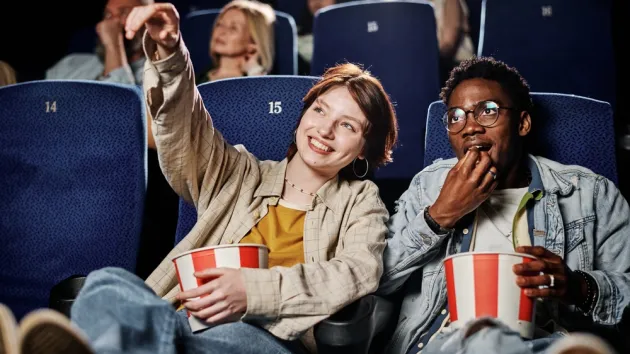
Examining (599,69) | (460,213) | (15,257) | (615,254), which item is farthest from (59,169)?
(599,69)

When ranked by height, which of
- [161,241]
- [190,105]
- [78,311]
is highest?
[190,105]

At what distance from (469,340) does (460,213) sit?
436 mm

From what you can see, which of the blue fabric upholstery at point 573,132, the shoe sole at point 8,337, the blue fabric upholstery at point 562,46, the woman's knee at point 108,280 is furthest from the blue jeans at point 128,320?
the blue fabric upholstery at point 562,46

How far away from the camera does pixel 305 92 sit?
1.97 metres

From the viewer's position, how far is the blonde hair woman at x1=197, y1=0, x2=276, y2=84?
301cm

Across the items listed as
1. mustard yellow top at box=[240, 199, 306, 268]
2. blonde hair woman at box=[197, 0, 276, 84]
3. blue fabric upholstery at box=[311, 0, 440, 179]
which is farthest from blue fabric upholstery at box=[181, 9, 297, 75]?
mustard yellow top at box=[240, 199, 306, 268]

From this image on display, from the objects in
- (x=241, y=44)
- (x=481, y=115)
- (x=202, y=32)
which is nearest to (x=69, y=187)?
(x=481, y=115)

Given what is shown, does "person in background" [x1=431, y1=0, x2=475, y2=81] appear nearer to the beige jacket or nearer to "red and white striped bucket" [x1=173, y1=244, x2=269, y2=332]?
the beige jacket

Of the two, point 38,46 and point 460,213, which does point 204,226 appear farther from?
point 38,46

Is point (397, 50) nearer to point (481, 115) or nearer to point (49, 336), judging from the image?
point (481, 115)

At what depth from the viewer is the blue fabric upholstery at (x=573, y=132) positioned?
1.91 metres

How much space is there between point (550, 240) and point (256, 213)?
64cm

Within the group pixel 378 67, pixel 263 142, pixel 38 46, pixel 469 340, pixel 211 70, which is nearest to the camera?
pixel 469 340

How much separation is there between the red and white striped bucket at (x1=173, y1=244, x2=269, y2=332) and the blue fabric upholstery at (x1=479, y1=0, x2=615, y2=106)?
169cm
